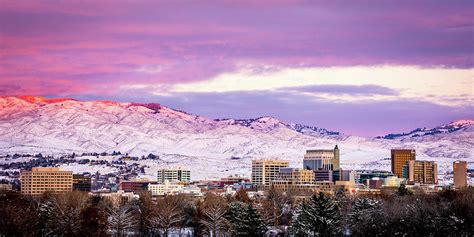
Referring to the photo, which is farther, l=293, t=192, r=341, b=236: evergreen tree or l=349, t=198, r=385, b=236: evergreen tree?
l=349, t=198, r=385, b=236: evergreen tree

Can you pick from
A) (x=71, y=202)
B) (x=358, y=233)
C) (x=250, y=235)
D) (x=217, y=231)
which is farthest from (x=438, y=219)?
(x=71, y=202)

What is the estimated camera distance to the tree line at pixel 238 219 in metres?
102

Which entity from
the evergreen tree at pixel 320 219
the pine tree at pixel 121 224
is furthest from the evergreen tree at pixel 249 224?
the pine tree at pixel 121 224

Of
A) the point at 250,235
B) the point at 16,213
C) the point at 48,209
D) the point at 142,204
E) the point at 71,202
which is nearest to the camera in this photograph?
the point at 16,213

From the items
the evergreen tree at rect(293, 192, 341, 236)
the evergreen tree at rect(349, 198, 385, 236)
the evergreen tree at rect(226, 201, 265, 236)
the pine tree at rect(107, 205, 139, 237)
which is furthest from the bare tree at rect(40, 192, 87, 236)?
the evergreen tree at rect(349, 198, 385, 236)

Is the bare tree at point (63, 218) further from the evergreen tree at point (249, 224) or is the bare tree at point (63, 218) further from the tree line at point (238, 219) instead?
the evergreen tree at point (249, 224)

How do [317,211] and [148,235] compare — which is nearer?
[317,211]

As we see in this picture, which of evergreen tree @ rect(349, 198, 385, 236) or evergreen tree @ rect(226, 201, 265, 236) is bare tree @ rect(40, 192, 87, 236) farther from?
evergreen tree @ rect(349, 198, 385, 236)

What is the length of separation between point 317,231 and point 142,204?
46.2 m

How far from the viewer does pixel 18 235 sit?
90938 millimetres

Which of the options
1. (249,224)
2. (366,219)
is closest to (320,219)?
(249,224)

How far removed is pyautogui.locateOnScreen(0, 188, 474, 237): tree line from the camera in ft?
334

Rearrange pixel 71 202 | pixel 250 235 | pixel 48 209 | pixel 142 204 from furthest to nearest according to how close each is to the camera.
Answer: pixel 142 204, pixel 71 202, pixel 48 209, pixel 250 235

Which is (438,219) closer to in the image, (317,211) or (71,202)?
(317,211)
